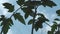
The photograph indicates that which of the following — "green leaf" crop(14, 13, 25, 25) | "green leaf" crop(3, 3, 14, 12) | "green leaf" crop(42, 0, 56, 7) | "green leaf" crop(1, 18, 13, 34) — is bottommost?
"green leaf" crop(1, 18, 13, 34)

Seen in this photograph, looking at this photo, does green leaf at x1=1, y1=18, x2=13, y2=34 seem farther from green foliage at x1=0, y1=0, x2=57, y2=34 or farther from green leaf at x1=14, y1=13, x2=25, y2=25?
green leaf at x1=14, y1=13, x2=25, y2=25

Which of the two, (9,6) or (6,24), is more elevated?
(9,6)

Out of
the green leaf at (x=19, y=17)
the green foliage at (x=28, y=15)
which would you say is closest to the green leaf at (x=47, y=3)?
the green foliage at (x=28, y=15)

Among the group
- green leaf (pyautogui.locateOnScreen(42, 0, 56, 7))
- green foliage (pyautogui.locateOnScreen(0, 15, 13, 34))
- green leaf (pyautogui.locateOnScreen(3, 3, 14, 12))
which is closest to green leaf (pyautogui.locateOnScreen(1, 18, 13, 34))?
green foliage (pyautogui.locateOnScreen(0, 15, 13, 34))

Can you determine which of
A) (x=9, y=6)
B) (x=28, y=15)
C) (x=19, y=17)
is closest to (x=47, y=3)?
(x=28, y=15)

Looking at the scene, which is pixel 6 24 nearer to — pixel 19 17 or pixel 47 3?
pixel 19 17

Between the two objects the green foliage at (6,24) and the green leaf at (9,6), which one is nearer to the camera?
the green foliage at (6,24)

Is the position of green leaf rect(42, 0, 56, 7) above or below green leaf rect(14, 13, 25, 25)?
above

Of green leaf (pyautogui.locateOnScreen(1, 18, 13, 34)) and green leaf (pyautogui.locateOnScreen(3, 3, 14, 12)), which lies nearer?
green leaf (pyautogui.locateOnScreen(1, 18, 13, 34))

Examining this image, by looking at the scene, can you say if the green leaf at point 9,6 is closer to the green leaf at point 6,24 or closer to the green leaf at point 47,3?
the green leaf at point 6,24

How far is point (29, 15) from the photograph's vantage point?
6.56 feet

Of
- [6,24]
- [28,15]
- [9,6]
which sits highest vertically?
[9,6]

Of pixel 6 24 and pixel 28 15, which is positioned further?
pixel 28 15

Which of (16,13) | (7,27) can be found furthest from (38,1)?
(7,27)
